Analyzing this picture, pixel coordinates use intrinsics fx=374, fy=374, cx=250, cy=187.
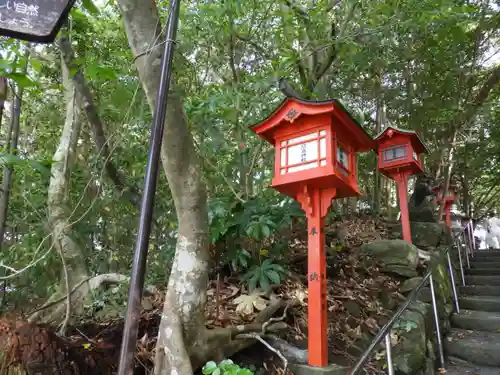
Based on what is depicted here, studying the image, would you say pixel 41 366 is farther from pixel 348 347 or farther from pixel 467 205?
pixel 467 205

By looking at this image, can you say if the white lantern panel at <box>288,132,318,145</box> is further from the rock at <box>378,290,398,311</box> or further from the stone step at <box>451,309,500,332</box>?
the stone step at <box>451,309,500,332</box>

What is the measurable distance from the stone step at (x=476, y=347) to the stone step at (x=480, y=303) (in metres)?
0.90

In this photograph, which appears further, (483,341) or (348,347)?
(483,341)

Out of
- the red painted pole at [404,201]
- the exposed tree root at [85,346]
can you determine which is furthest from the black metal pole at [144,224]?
the red painted pole at [404,201]

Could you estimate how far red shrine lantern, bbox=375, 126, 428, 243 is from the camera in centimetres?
717

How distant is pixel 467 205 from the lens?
579 inches

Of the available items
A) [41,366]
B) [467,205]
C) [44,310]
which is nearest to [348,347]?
[41,366]

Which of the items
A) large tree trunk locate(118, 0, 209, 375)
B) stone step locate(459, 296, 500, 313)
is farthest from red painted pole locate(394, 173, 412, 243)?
large tree trunk locate(118, 0, 209, 375)

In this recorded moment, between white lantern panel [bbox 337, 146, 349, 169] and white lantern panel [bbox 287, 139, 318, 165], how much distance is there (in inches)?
10.5

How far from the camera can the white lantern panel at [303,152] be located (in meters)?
3.75

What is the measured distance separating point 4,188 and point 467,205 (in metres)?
15.8

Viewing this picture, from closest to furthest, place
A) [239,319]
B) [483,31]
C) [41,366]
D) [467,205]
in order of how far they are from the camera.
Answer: [41,366]
[239,319]
[483,31]
[467,205]

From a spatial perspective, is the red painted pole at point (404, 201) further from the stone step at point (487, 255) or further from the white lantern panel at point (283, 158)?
the white lantern panel at point (283, 158)

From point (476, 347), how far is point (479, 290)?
2420mm
